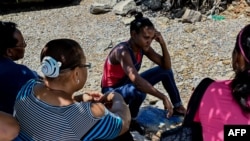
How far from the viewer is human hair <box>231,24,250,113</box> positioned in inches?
79.2

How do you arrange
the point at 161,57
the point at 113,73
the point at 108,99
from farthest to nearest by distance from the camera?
the point at 161,57 < the point at 113,73 < the point at 108,99

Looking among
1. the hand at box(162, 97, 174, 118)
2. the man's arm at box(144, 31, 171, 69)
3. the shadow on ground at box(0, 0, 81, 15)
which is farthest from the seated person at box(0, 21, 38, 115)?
the shadow on ground at box(0, 0, 81, 15)

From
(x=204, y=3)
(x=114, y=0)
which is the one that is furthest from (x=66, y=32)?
(x=204, y=3)

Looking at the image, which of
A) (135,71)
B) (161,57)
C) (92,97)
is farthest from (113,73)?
(92,97)

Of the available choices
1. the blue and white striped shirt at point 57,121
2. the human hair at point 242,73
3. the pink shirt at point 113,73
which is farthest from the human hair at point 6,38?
the human hair at point 242,73

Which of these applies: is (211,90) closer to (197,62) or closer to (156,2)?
(197,62)

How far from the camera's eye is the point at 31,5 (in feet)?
31.7

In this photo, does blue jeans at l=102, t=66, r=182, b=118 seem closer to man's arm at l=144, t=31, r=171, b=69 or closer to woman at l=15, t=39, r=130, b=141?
man's arm at l=144, t=31, r=171, b=69

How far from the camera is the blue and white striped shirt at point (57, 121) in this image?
6.89 feet

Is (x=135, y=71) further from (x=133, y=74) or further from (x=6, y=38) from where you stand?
(x=6, y=38)

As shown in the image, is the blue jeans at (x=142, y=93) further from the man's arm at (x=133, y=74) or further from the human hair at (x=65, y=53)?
the human hair at (x=65, y=53)

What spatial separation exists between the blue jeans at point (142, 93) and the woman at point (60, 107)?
1649mm

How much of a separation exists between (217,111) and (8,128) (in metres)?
0.96

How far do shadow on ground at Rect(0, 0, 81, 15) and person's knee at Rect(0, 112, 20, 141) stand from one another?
7.56 metres
